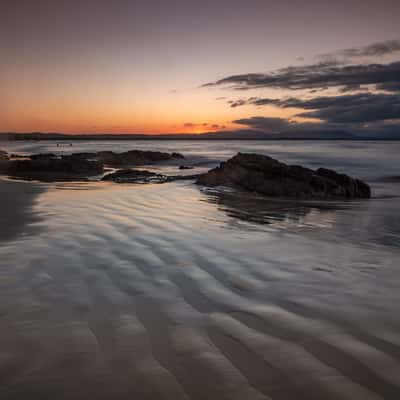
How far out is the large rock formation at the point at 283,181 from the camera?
9.20 meters

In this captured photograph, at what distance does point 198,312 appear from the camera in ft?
8.04

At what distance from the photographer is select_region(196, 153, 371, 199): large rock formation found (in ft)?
30.2

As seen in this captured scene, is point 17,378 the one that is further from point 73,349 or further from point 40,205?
point 40,205

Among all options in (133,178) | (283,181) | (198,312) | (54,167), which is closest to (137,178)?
(133,178)

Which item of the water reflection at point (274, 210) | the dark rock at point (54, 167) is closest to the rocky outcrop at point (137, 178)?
the dark rock at point (54, 167)

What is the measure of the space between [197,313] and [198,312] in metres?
0.02

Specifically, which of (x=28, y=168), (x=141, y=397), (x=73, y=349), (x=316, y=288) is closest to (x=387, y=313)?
(x=316, y=288)

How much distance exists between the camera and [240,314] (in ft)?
7.93

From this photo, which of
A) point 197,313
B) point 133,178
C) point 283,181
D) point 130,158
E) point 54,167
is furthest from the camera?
point 130,158

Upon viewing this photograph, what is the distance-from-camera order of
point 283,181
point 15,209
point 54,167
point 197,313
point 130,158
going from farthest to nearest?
point 130,158 < point 54,167 < point 283,181 < point 15,209 < point 197,313

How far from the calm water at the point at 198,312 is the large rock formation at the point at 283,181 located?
4112 millimetres

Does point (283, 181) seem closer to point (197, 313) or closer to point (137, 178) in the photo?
point (137, 178)

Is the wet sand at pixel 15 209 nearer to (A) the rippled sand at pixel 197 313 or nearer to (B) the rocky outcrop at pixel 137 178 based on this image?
(A) the rippled sand at pixel 197 313

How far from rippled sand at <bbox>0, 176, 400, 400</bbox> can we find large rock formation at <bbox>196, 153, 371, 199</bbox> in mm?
4190
